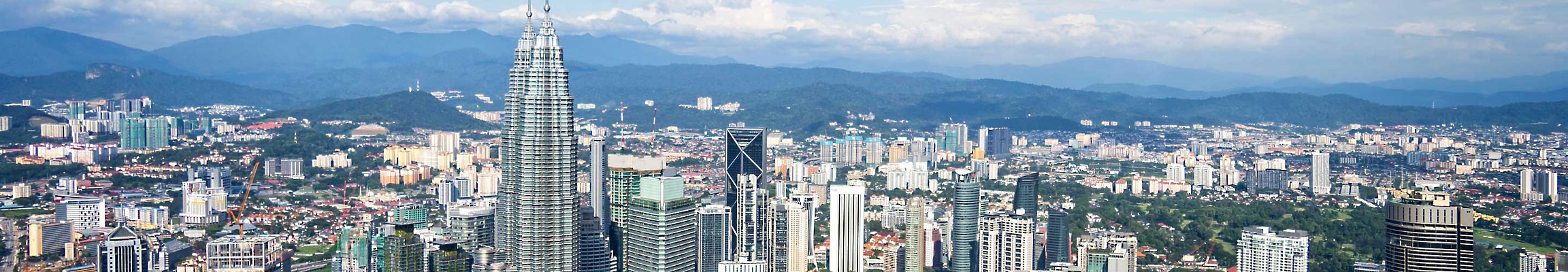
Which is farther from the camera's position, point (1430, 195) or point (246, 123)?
point (246, 123)

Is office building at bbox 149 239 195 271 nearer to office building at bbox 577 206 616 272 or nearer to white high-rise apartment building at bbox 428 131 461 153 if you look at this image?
office building at bbox 577 206 616 272

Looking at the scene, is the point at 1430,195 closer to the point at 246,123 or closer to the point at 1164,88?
the point at 246,123

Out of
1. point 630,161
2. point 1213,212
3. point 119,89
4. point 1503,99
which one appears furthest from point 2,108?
point 1503,99

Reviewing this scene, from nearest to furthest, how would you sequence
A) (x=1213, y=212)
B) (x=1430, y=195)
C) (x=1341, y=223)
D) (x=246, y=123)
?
(x=1430, y=195) → (x=1341, y=223) → (x=1213, y=212) → (x=246, y=123)

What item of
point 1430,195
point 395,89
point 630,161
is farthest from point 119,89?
point 1430,195

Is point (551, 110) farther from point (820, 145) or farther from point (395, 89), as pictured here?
point (395, 89)

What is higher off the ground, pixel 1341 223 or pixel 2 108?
pixel 2 108

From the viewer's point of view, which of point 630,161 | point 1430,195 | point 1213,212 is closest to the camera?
point 1430,195
